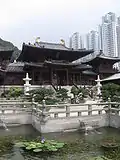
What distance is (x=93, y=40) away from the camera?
95.6 m

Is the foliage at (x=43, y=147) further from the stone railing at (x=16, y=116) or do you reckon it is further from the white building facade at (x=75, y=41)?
the white building facade at (x=75, y=41)

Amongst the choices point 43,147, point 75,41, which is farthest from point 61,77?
point 75,41

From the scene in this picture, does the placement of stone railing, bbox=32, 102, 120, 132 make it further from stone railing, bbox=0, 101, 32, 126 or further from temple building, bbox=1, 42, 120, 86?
temple building, bbox=1, 42, 120, 86

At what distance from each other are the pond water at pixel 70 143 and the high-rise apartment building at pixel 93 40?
79.3m

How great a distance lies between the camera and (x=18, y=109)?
17.3m

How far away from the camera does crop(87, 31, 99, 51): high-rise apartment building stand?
92.2 m

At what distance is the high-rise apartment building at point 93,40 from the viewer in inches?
3629

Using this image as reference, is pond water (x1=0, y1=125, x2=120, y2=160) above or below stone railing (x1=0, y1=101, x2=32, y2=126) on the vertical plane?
below

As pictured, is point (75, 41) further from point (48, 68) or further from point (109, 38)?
point (48, 68)

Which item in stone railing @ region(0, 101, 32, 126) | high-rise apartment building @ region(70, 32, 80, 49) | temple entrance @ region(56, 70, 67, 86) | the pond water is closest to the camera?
the pond water

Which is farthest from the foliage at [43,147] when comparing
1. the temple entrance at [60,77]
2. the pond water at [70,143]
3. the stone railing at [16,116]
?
the temple entrance at [60,77]

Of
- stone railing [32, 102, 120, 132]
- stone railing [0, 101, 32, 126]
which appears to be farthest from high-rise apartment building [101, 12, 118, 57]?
stone railing [0, 101, 32, 126]

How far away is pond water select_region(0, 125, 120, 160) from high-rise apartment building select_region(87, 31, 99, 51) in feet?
260

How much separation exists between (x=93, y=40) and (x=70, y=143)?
88204 millimetres
